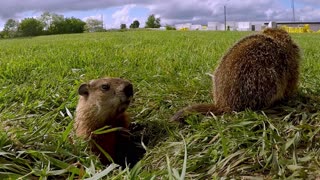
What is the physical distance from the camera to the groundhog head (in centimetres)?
341

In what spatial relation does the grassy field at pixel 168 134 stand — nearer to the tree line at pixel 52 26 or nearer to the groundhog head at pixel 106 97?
the groundhog head at pixel 106 97

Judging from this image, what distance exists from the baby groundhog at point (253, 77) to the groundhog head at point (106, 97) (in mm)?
493

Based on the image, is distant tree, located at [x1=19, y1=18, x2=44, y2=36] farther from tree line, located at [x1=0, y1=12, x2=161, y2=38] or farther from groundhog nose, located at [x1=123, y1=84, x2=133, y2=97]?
groundhog nose, located at [x1=123, y1=84, x2=133, y2=97]

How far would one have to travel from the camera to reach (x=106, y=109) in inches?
135

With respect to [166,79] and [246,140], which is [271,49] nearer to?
[246,140]

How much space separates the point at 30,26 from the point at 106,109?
53623 millimetres

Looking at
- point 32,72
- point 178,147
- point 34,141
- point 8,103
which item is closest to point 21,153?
point 34,141

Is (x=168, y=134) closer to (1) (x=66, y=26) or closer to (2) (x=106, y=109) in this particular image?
(2) (x=106, y=109)

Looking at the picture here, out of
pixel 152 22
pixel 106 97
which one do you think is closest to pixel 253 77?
pixel 106 97

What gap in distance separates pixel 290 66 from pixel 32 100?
2.26 meters

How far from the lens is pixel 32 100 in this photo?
12.8 ft

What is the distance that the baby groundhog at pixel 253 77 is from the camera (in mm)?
3088

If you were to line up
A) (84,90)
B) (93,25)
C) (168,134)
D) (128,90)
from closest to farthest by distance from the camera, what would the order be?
(168,134) < (128,90) < (84,90) < (93,25)

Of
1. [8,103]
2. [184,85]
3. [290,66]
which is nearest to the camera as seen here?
[290,66]
